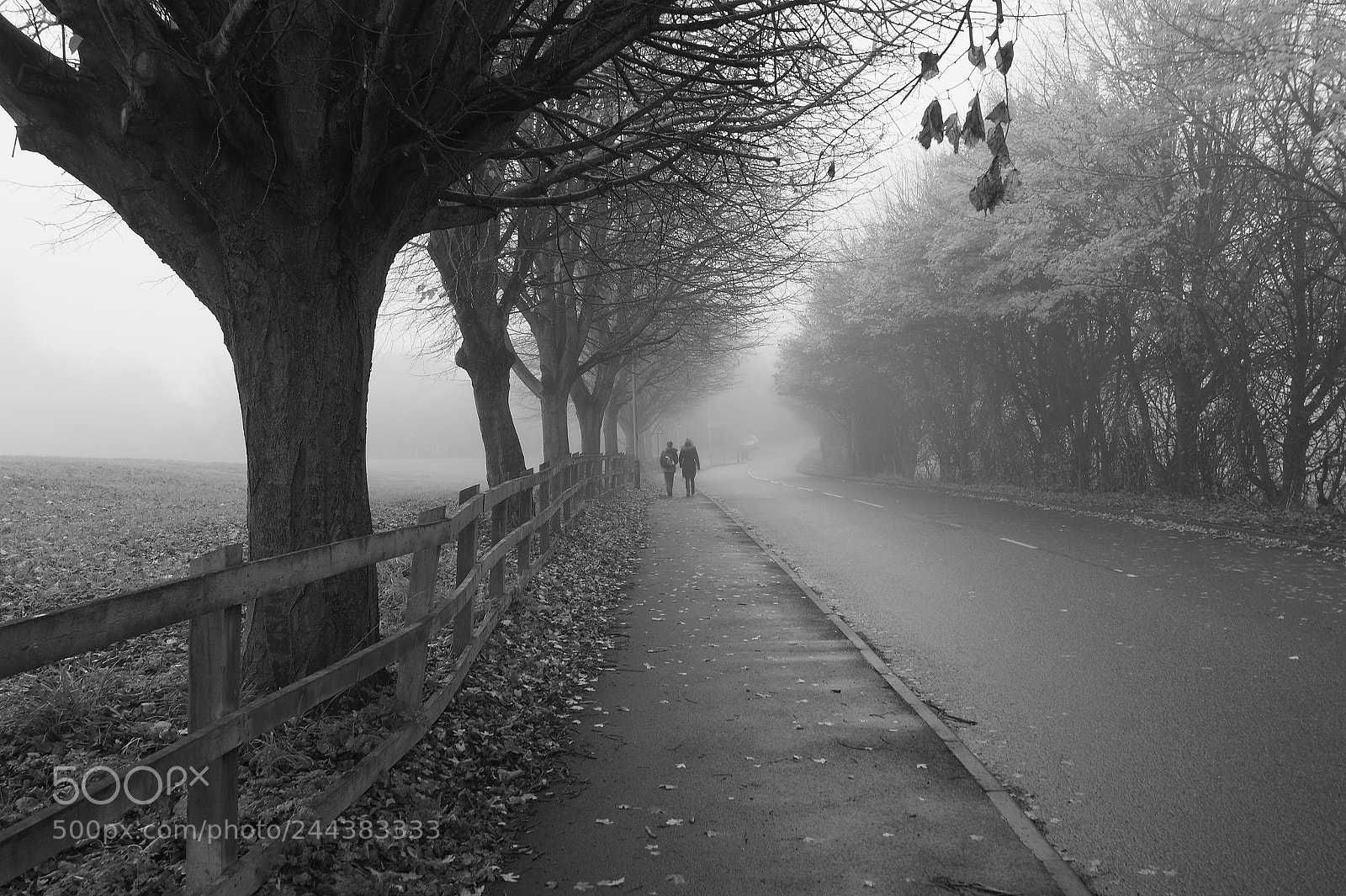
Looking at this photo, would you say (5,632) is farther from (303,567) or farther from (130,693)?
(130,693)

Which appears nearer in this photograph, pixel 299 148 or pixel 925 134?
pixel 925 134

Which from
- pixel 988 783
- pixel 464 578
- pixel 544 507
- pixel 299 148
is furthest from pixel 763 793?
pixel 544 507

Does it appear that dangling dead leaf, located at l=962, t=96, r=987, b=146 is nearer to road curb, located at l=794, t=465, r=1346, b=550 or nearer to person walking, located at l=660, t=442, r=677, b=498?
road curb, located at l=794, t=465, r=1346, b=550

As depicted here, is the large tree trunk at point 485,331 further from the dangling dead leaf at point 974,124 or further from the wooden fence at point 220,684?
the dangling dead leaf at point 974,124

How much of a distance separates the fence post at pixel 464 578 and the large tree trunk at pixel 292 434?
85cm

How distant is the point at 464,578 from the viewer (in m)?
6.23

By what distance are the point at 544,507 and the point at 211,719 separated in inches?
357

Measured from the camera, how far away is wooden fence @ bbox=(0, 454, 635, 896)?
2373 mm

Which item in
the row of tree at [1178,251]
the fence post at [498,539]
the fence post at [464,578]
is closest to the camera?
the fence post at [464,578]

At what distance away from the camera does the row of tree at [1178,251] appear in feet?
50.3

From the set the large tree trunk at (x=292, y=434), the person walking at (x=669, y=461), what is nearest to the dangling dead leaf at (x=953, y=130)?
the large tree trunk at (x=292, y=434)

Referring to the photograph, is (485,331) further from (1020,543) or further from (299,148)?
(299,148)

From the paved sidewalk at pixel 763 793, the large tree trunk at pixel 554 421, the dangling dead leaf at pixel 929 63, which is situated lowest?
the paved sidewalk at pixel 763 793

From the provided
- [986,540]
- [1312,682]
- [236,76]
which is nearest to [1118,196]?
[986,540]
